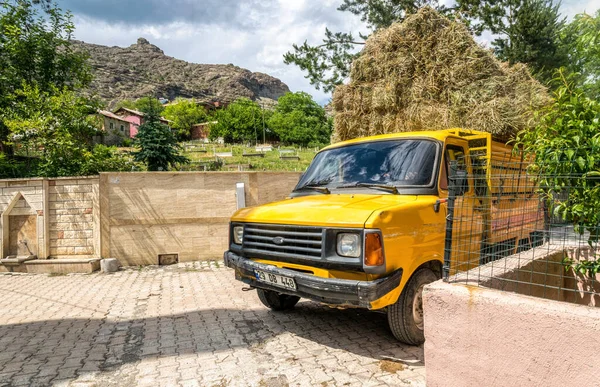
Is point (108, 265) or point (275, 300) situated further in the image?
point (108, 265)

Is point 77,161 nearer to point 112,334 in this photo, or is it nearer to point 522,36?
point 112,334

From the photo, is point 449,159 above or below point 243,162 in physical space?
below

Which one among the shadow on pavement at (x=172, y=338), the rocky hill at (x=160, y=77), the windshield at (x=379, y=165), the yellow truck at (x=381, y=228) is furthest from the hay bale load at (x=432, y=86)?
the rocky hill at (x=160, y=77)

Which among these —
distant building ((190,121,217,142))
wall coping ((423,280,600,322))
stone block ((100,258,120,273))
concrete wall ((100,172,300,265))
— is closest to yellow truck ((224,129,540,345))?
wall coping ((423,280,600,322))

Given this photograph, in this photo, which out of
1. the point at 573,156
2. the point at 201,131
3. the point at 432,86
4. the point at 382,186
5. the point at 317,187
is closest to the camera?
the point at 573,156

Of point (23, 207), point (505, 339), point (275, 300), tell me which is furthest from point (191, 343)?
point (23, 207)

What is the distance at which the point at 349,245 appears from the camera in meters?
3.16

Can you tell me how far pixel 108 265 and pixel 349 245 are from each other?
267 inches

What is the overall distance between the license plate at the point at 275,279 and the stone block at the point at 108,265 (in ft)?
18.7

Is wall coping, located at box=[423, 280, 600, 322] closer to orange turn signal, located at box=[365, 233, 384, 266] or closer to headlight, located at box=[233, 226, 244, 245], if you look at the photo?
orange turn signal, located at box=[365, 233, 384, 266]

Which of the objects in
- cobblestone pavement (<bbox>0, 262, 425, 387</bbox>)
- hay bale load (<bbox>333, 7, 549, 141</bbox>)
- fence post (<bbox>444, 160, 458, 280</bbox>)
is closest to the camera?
fence post (<bbox>444, 160, 458, 280</bbox>)

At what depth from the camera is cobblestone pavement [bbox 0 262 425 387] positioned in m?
3.29

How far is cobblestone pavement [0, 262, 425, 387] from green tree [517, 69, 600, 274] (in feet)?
5.82

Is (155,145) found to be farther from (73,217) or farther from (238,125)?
(238,125)
